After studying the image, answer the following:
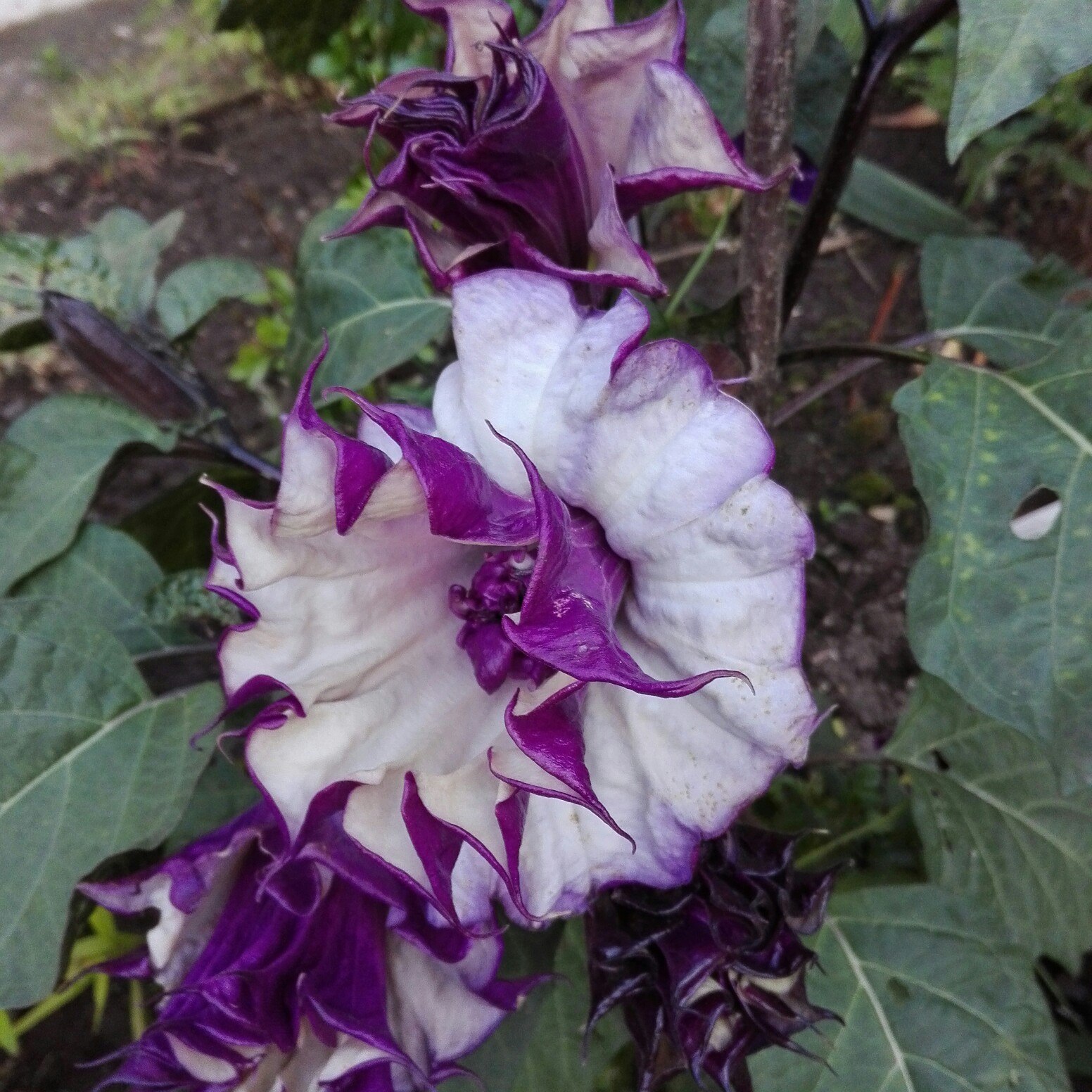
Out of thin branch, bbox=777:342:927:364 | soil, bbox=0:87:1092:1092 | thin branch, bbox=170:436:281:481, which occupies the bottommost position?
soil, bbox=0:87:1092:1092

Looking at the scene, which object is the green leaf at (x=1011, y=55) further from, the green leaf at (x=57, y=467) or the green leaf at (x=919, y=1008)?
the green leaf at (x=57, y=467)

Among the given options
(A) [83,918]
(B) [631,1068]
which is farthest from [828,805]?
(A) [83,918]

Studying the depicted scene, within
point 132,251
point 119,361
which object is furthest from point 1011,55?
point 132,251

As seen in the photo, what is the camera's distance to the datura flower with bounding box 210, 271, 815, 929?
0.35 meters

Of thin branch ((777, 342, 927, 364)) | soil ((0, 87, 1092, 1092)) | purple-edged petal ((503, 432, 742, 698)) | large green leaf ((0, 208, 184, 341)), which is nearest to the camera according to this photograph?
purple-edged petal ((503, 432, 742, 698))

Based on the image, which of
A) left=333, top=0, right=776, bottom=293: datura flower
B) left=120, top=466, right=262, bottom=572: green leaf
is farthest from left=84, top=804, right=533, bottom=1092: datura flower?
left=120, top=466, right=262, bottom=572: green leaf

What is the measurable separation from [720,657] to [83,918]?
1.63 ft

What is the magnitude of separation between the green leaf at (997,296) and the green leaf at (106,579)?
0.66 metres

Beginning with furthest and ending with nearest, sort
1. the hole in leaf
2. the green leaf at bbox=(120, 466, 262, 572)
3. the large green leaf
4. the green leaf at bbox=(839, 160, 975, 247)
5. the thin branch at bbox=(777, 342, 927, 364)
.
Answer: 1. the green leaf at bbox=(839, 160, 975, 247)
2. the green leaf at bbox=(120, 466, 262, 572)
3. the large green leaf
4. the thin branch at bbox=(777, 342, 927, 364)
5. the hole in leaf

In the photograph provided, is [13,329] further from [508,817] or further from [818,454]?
[818,454]

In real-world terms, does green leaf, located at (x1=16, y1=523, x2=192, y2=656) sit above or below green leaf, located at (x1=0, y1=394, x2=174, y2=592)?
below

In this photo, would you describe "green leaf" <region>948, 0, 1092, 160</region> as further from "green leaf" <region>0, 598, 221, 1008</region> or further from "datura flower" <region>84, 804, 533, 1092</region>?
"green leaf" <region>0, 598, 221, 1008</region>

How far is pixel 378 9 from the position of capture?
0.95 meters

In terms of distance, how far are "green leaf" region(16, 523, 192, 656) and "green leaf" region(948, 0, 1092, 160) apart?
646mm
